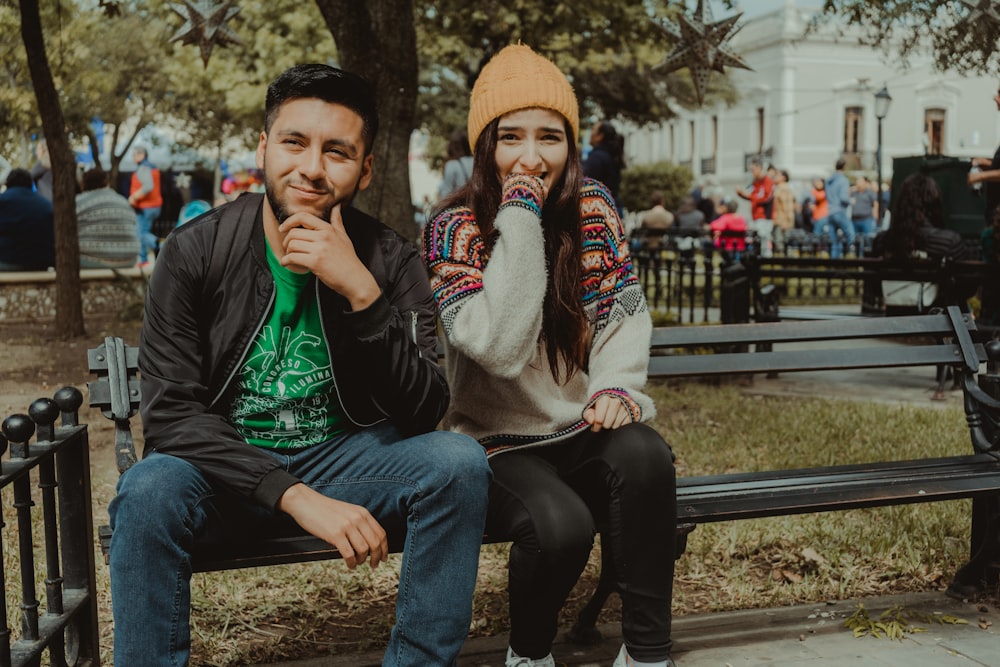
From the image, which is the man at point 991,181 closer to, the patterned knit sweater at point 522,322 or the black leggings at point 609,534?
the patterned knit sweater at point 522,322

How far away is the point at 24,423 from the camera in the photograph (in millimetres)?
2391

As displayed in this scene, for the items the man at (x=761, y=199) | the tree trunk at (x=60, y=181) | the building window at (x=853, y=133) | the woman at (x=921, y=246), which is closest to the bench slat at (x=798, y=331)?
the woman at (x=921, y=246)

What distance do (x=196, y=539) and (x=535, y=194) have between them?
1294 millimetres

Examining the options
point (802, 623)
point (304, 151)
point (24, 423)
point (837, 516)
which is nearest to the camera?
point (24, 423)

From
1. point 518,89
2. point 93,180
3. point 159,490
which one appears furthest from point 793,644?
point 93,180

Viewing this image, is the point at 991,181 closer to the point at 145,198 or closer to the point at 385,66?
the point at 385,66

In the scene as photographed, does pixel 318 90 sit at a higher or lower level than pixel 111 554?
higher

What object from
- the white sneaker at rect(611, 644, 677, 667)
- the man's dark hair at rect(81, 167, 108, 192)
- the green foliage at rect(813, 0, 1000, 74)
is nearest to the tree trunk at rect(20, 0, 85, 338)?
the man's dark hair at rect(81, 167, 108, 192)

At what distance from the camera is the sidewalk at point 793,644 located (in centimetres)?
316

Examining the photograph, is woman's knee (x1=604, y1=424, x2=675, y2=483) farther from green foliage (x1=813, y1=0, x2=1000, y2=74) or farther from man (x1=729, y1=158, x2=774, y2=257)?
man (x1=729, y1=158, x2=774, y2=257)

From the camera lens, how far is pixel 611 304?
121 inches

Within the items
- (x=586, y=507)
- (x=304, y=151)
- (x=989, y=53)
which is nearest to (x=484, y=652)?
(x=586, y=507)

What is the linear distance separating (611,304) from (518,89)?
687 mm

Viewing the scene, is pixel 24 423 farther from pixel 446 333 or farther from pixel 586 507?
pixel 586 507
